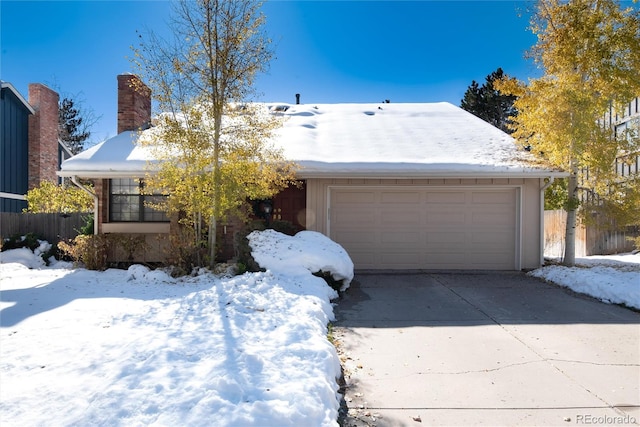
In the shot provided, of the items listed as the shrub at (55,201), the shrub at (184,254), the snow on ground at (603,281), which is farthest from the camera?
the shrub at (55,201)

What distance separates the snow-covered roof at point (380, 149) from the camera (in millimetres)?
8359

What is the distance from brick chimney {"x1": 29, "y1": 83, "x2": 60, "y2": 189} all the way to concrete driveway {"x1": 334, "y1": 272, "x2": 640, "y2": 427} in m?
15.6

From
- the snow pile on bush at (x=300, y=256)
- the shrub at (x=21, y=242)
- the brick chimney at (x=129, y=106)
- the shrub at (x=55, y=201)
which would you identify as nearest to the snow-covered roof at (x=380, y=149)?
the brick chimney at (x=129, y=106)

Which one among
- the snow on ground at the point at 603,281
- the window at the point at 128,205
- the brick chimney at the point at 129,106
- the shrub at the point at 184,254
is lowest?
the snow on ground at the point at 603,281

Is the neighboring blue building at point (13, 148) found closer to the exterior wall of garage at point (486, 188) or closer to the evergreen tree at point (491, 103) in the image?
the exterior wall of garage at point (486, 188)

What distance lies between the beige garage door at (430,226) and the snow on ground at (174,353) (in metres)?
2.60

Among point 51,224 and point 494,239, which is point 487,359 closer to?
point 494,239

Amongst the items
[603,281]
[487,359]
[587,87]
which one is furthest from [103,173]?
[587,87]

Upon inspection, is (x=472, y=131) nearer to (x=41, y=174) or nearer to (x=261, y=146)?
(x=261, y=146)

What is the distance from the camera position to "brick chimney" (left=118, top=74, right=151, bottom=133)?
33.2 feet

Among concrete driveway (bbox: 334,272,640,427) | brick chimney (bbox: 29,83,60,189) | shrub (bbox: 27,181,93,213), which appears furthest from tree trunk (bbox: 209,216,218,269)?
brick chimney (bbox: 29,83,60,189)

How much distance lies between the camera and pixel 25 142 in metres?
15.1

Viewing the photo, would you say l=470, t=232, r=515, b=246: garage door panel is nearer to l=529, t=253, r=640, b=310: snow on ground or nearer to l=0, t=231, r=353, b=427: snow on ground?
l=529, t=253, r=640, b=310: snow on ground

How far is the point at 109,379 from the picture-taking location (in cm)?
274
